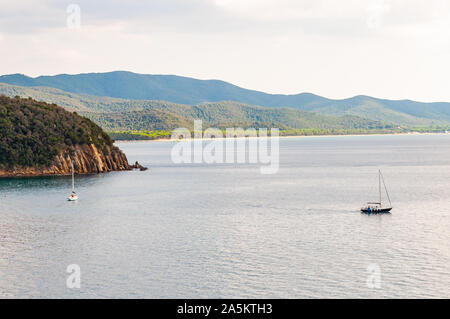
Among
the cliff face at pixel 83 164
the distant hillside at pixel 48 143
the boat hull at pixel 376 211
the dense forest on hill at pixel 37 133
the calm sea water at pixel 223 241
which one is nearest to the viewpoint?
the calm sea water at pixel 223 241

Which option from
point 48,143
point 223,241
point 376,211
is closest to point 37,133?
point 48,143

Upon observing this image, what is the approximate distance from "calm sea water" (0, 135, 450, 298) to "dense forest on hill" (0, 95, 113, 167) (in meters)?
20.8

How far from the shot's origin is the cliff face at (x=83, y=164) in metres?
134

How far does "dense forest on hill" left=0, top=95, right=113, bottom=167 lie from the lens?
5310 inches

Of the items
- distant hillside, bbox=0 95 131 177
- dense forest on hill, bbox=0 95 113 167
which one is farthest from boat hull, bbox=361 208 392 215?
dense forest on hill, bbox=0 95 113 167

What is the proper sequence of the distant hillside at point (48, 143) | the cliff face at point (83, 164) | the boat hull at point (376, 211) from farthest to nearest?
1. the distant hillside at point (48, 143)
2. the cliff face at point (83, 164)
3. the boat hull at point (376, 211)

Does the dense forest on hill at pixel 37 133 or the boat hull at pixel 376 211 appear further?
the dense forest on hill at pixel 37 133

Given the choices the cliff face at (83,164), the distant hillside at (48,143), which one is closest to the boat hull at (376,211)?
the cliff face at (83,164)

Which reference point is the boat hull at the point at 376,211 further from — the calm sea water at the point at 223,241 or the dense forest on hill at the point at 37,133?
the dense forest on hill at the point at 37,133

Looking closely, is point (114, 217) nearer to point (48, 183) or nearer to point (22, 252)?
point (22, 252)

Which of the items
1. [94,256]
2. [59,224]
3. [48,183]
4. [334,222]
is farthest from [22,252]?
[48,183]

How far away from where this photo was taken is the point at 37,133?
462 feet

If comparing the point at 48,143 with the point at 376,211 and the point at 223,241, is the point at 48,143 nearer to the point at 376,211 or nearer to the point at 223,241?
the point at 376,211

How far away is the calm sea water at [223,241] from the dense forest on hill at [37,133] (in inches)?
820
